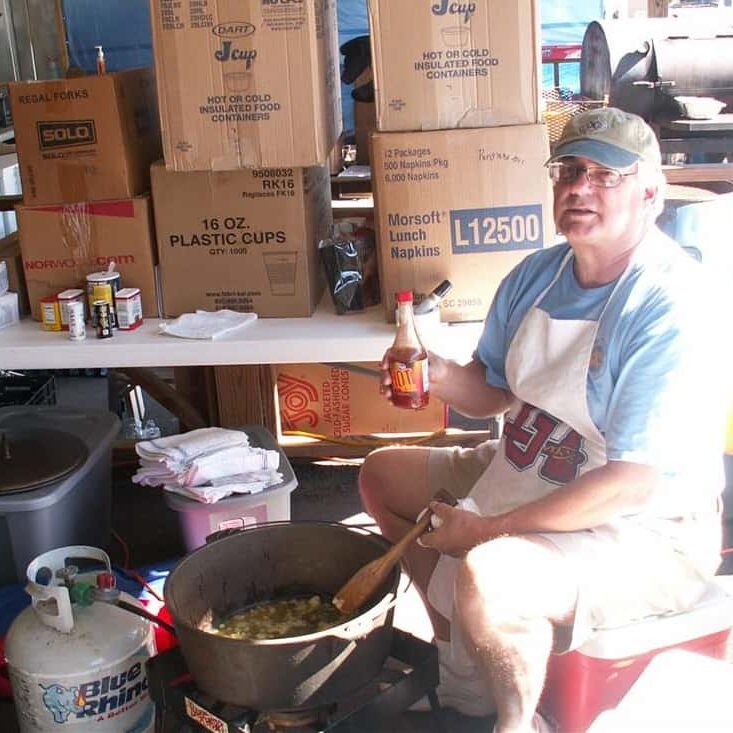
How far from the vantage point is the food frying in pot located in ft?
7.15

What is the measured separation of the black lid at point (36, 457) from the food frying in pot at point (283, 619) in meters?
0.72

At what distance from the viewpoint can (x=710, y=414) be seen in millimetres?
1971

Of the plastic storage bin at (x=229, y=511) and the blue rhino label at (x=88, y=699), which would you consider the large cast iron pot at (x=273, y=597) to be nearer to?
the blue rhino label at (x=88, y=699)

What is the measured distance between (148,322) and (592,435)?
1.38 metres

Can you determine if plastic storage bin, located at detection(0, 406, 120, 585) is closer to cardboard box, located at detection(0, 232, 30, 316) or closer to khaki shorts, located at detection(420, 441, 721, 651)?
cardboard box, located at detection(0, 232, 30, 316)

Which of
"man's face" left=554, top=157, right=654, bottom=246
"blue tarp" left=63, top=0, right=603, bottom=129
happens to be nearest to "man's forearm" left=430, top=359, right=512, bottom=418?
"man's face" left=554, top=157, right=654, bottom=246

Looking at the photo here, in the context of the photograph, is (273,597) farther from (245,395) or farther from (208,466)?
(245,395)

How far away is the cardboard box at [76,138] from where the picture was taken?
111 inches

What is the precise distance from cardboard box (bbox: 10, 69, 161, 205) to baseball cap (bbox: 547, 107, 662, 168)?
4.40 feet

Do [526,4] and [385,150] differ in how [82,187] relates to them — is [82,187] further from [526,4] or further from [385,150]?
[526,4]

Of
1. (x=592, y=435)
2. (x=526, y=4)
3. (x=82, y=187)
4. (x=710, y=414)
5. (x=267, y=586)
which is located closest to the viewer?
(x=710, y=414)

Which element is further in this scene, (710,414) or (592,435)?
(592,435)

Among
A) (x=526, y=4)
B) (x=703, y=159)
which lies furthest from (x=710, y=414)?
(x=703, y=159)

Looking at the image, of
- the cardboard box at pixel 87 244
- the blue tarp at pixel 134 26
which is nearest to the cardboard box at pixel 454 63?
the cardboard box at pixel 87 244
